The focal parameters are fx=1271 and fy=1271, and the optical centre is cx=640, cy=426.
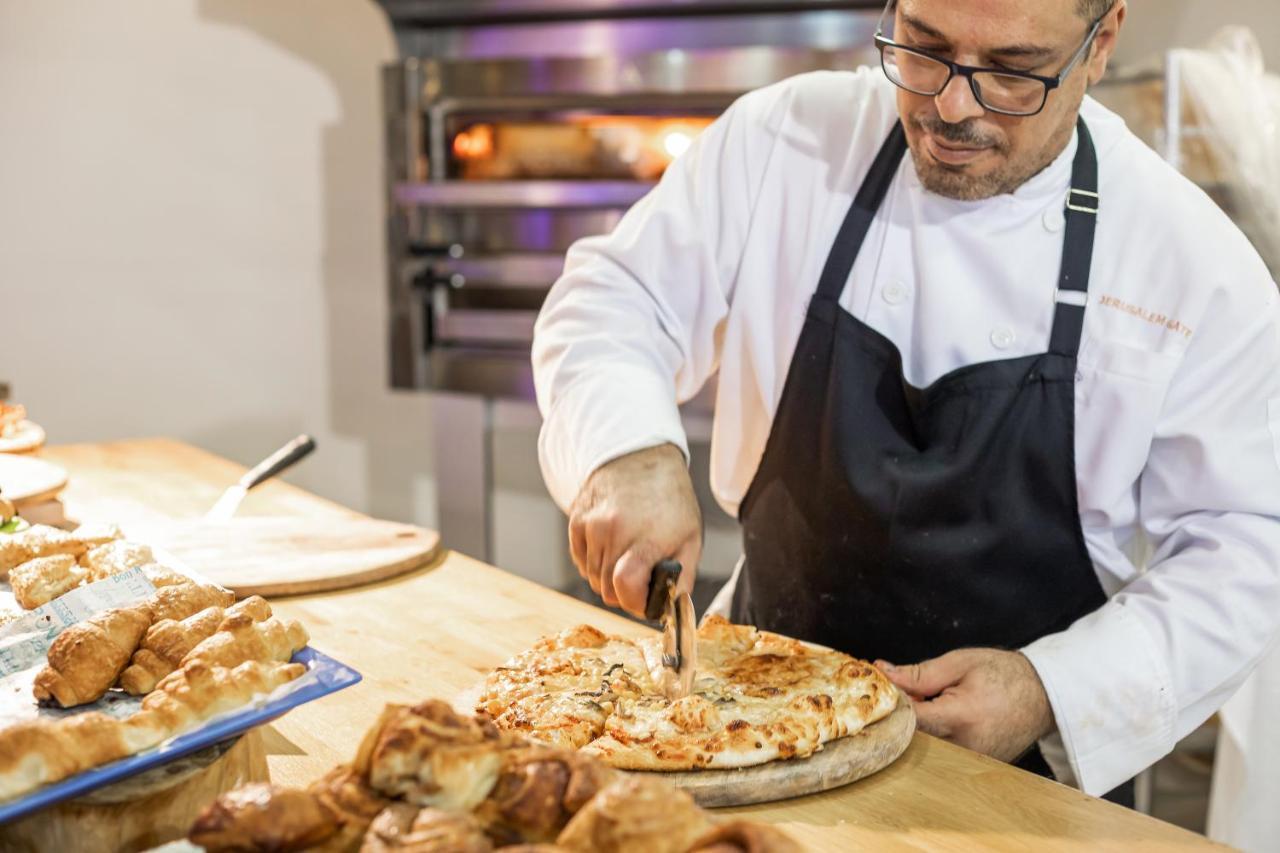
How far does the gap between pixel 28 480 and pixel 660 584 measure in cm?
124

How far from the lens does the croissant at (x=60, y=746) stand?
0.90m

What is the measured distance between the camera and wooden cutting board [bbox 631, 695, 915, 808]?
4.17ft

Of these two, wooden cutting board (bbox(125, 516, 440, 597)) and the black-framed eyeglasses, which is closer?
the black-framed eyeglasses

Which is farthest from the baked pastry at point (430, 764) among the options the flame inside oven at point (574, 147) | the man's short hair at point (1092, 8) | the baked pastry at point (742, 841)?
the flame inside oven at point (574, 147)

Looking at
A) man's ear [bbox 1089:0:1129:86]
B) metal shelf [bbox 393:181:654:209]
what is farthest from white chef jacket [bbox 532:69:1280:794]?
metal shelf [bbox 393:181:654:209]

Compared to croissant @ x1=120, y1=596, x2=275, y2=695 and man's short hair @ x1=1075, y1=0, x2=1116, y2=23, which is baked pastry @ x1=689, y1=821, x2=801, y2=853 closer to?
croissant @ x1=120, y1=596, x2=275, y2=695

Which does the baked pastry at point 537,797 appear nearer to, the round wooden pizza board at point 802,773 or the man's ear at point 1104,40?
the round wooden pizza board at point 802,773

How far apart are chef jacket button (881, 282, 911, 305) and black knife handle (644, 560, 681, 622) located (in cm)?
68

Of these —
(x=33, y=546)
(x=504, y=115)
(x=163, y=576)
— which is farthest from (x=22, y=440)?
(x=504, y=115)

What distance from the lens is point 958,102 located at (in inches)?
67.8

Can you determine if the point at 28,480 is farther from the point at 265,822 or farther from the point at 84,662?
the point at 265,822

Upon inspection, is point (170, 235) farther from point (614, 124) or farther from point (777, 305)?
point (777, 305)

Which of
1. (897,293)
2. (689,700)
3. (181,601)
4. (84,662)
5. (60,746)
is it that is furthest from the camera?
(897,293)

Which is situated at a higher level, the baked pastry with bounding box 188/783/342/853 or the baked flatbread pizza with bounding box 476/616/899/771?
the baked pastry with bounding box 188/783/342/853
